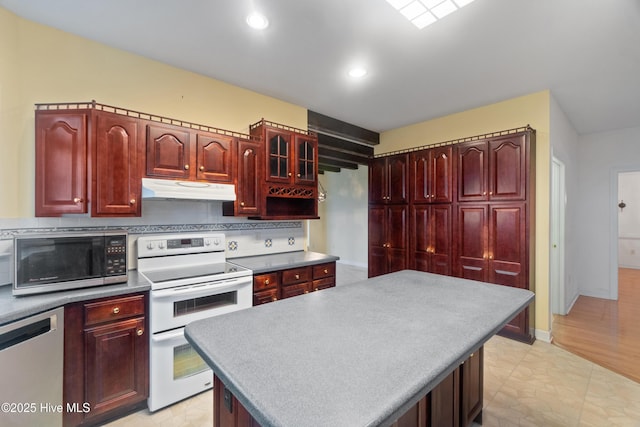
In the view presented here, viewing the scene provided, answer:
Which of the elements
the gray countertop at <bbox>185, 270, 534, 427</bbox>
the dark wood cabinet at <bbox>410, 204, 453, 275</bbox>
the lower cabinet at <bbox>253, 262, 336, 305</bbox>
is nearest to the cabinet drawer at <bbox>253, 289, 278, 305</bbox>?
the lower cabinet at <bbox>253, 262, 336, 305</bbox>

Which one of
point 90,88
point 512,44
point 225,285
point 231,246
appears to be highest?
point 512,44

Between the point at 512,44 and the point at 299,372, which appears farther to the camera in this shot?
the point at 512,44

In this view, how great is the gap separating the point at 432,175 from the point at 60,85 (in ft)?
12.3

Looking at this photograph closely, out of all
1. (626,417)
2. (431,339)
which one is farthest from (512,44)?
(626,417)

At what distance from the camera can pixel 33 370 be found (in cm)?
148

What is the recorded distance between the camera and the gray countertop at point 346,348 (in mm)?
666

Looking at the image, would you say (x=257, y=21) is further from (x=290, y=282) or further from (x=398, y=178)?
(x=398, y=178)

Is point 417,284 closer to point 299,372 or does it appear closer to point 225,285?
point 299,372

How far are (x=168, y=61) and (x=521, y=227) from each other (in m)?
3.83

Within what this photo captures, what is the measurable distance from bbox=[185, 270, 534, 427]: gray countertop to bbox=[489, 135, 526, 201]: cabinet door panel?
1.74 metres

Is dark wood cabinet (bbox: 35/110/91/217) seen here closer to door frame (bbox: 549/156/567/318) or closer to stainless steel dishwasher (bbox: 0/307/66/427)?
stainless steel dishwasher (bbox: 0/307/66/427)

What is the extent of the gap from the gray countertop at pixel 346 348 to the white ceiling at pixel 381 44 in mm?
1878

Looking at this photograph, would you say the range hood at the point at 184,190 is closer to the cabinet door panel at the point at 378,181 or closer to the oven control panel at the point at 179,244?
the oven control panel at the point at 179,244

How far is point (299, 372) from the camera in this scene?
0.80m
